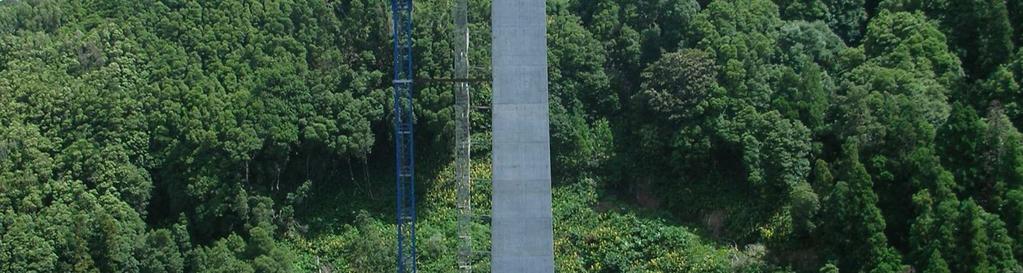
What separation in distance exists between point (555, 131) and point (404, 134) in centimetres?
402

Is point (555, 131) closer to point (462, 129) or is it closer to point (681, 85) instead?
point (681, 85)

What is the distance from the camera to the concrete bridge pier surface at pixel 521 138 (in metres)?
35.6

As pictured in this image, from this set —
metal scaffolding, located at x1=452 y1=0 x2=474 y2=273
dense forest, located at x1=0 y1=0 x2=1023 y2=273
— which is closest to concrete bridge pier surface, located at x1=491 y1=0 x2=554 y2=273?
metal scaffolding, located at x1=452 y1=0 x2=474 y2=273

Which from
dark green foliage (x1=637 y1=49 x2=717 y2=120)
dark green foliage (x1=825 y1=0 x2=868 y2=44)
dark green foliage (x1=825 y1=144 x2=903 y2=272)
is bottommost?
dark green foliage (x1=825 y1=144 x2=903 y2=272)

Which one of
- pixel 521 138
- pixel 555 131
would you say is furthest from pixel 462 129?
pixel 555 131

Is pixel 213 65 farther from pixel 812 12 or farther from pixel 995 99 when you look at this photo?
pixel 995 99

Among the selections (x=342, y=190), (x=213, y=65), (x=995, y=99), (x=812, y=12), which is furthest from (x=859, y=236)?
(x=213, y=65)

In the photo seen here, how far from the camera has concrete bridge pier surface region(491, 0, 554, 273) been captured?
35562 millimetres

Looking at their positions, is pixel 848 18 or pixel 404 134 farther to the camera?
pixel 848 18

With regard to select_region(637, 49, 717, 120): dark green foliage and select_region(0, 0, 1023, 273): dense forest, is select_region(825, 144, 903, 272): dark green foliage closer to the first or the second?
select_region(0, 0, 1023, 273): dense forest

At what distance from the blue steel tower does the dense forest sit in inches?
22.8

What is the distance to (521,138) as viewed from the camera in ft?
117

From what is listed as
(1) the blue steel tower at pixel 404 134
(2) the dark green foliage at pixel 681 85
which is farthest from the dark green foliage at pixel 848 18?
(1) the blue steel tower at pixel 404 134

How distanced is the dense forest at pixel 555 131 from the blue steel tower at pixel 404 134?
22.8 inches
